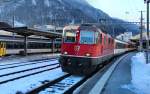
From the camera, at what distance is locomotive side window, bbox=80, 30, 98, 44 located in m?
20.9

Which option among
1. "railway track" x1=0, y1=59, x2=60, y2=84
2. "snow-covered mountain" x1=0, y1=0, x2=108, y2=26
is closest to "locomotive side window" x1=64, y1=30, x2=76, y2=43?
"railway track" x1=0, y1=59, x2=60, y2=84

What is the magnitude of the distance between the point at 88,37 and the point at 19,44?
1219 inches

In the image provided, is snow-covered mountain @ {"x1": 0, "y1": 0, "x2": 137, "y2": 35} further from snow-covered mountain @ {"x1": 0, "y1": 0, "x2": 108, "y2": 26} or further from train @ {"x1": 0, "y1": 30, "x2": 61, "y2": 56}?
train @ {"x1": 0, "y1": 30, "x2": 61, "y2": 56}

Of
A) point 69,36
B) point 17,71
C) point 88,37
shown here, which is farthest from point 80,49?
point 17,71

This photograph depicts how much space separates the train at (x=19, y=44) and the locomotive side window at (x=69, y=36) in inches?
879

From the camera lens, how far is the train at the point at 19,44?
4506cm

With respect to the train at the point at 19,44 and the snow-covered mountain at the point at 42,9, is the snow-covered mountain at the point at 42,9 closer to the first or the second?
the snow-covered mountain at the point at 42,9

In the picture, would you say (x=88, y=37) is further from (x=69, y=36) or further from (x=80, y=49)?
(x=69, y=36)

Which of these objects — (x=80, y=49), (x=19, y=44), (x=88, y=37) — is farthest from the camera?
(x=19, y=44)

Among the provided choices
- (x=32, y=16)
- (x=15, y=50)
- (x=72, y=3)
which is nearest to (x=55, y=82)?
(x=15, y=50)

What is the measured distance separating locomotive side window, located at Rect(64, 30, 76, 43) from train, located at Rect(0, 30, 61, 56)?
73.2 ft

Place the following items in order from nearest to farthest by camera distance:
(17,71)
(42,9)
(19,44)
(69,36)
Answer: (69,36) < (17,71) < (19,44) < (42,9)

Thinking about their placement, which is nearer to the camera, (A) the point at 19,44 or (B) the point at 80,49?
(B) the point at 80,49

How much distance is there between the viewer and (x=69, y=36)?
21.2m
